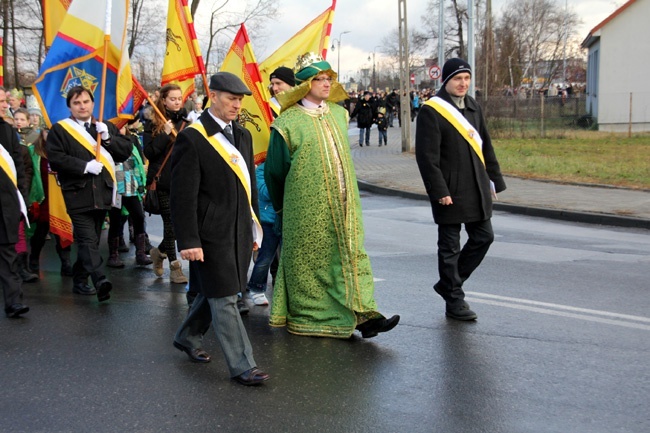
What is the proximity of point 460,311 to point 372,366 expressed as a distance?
1308mm

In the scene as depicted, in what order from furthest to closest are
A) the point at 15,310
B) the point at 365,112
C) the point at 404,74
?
1. the point at 365,112
2. the point at 404,74
3. the point at 15,310

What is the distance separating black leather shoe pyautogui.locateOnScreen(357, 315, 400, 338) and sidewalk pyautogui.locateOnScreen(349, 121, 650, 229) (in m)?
7.15

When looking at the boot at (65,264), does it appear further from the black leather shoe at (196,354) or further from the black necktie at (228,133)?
the black necktie at (228,133)

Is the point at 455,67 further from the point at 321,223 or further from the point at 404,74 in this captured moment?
the point at 404,74

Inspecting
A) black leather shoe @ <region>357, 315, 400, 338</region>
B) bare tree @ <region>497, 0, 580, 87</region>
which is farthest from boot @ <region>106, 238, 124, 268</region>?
bare tree @ <region>497, 0, 580, 87</region>

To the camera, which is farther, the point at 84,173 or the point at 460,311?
the point at 84,173

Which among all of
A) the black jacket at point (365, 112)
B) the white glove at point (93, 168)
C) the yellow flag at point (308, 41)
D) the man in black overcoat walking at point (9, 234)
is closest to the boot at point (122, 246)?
the white glove at point (93, 168)

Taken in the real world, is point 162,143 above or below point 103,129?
below

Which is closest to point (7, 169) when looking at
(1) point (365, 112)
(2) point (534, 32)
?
(1) point (365, 112)

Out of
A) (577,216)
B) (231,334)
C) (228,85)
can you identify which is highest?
(228,85)

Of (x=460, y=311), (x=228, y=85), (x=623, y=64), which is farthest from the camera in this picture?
(x=623, y=64)

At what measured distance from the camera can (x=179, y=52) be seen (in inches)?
306

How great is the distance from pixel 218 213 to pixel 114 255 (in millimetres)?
4354

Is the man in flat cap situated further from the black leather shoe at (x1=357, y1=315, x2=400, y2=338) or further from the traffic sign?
the traffic sign
